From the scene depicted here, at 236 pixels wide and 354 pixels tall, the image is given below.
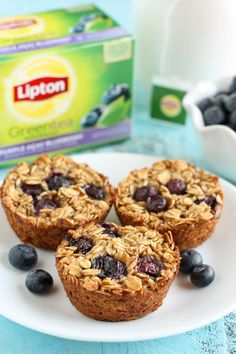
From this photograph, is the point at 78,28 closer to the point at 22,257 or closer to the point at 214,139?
the point at 214,139

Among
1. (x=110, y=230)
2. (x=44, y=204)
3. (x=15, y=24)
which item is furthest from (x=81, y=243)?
(x=15, y=24)

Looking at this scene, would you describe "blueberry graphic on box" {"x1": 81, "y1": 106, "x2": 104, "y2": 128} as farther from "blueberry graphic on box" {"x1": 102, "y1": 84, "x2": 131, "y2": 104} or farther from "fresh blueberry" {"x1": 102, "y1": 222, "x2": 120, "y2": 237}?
"fresh blueberry" {"x1": 102, "y1": 222, "x2": 120, "y2": 237}

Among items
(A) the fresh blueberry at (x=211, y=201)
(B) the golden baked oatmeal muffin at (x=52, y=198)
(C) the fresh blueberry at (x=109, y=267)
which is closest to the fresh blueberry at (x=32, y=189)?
(B) the golden baked oatmeal muffin at (x=52, y=198)

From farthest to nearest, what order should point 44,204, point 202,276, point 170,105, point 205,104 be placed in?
1. point 170,105
2. point 205,104
3. point 44,204
4. point 202,276

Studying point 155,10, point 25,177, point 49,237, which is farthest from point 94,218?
point 155,10

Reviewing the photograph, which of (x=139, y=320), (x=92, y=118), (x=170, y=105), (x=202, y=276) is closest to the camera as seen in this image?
(x=139, y=320)

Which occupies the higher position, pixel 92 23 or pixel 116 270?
pixel 92 23

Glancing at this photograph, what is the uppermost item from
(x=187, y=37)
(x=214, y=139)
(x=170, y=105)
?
(x=187, y=37)

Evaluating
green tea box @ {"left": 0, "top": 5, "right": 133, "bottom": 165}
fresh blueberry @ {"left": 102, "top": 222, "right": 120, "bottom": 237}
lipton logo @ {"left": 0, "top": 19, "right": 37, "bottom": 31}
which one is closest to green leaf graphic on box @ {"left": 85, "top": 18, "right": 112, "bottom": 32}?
green tea box @ {"left": 0, "top": 5, "right": 133, "bottom": 165}
